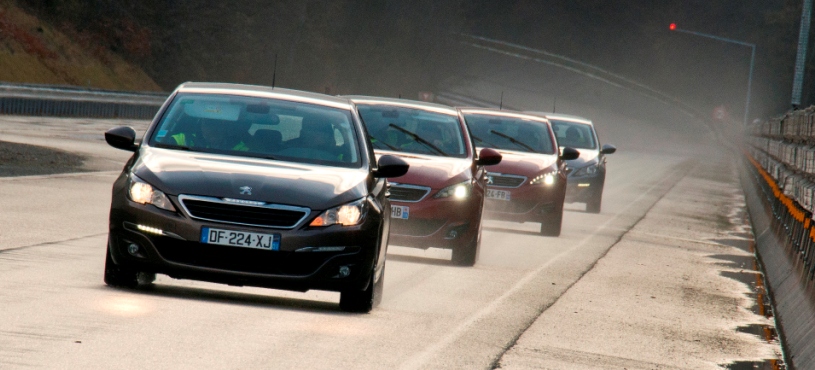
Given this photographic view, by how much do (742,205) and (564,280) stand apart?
18.2 m

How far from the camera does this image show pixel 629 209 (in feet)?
84.3

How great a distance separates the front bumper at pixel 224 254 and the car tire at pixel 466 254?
434 cm

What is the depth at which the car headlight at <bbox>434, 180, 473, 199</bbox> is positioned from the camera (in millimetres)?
13384

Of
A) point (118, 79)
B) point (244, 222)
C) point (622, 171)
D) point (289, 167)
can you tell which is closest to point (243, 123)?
point (289, 167)

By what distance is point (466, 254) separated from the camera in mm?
13539

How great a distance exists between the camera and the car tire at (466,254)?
530 inches

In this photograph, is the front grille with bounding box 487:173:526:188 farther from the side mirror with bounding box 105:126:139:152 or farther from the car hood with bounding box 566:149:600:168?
the side mirror with bounding box 105:126:139:152

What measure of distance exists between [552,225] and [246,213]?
9476 mm

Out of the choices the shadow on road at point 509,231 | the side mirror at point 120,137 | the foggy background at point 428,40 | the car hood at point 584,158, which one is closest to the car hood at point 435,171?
the side mirror at point 120,137

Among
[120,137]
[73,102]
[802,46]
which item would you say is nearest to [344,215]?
[120,137]

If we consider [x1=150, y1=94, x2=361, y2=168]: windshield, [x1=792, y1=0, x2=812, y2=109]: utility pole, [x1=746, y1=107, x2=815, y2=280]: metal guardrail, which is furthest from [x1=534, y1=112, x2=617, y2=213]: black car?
[x1=150, y1=94, x2=361, y2=168]: windshield

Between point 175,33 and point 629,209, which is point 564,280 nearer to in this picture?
point 629,209

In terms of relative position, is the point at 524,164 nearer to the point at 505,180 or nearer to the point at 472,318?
the point at 505,180

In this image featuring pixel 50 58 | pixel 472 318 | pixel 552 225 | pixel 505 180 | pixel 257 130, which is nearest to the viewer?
pixel 472 318
